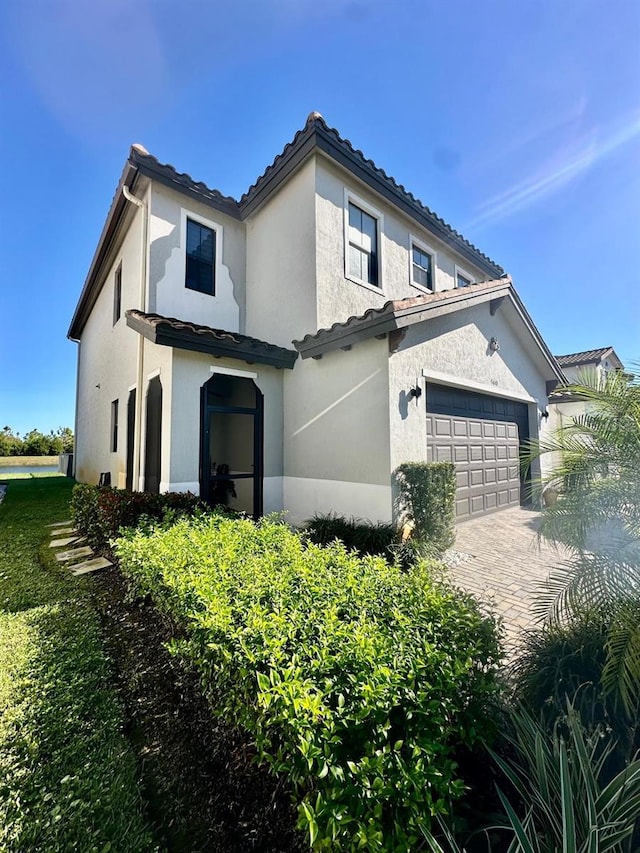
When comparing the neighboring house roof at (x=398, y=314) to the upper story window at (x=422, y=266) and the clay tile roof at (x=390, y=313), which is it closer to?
the clay tile roof at (x=390, y=313)

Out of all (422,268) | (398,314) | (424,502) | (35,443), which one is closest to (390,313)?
(398,314)

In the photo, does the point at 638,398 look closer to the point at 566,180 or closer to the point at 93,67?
the point at 566,180

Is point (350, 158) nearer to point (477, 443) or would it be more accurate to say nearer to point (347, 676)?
point (477, 443)

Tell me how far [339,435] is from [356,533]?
206 centimetres

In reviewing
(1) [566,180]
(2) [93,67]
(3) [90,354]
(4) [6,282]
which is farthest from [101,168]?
(4) [6,282]

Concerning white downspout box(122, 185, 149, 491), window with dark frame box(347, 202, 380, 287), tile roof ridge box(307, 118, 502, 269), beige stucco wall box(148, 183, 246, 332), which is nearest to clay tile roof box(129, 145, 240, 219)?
beige stucco wall box(148, 183, 246, 332)

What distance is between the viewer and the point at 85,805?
6.83 feet

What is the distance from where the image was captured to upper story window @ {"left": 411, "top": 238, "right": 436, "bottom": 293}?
1125cm

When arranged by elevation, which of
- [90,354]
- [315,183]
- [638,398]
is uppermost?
[315,183]

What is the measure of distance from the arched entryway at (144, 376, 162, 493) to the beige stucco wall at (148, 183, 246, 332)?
2007 millimetres

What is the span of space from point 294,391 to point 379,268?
14.3 ft

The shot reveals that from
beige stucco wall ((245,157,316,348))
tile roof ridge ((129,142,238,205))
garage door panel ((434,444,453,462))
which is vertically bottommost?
garage door panel ((434,444,453,462))

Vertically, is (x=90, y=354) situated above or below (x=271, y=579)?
above

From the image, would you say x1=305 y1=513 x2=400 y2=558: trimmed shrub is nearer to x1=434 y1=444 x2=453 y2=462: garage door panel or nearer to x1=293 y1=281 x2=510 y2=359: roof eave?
x1=434 y1=444 x2=453 y2=462: garage door panel
